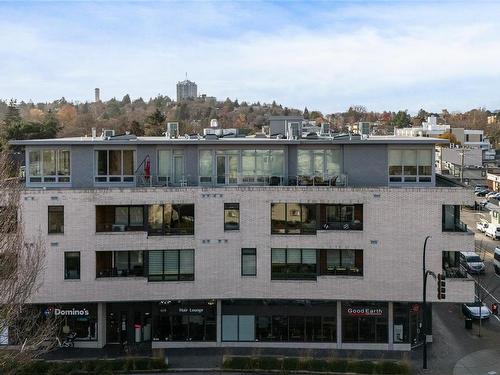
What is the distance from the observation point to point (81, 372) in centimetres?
2930

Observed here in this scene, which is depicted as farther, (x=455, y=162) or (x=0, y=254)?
(x=455, y=162)

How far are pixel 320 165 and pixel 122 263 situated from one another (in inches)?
508

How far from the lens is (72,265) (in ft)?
108

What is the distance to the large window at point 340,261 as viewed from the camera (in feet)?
109

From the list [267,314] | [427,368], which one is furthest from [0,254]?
[427,368]

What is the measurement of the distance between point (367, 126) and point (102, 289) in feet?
62.3

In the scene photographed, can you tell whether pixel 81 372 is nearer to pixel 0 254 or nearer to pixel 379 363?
pixel 0 254

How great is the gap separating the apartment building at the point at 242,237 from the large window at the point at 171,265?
0.20ft

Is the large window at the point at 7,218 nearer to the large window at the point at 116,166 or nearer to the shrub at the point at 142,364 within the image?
the large window at the point at 116,166

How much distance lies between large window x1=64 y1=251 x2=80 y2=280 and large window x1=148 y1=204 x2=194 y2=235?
14.1 feet

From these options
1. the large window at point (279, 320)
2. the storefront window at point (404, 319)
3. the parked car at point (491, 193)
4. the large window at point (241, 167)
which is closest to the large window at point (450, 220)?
the storefront window at point (404, 319)

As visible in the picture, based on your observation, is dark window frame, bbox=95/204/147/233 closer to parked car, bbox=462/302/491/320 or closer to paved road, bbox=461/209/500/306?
parked car, bbox=462/302/491/320

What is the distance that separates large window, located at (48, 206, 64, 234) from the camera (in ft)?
107

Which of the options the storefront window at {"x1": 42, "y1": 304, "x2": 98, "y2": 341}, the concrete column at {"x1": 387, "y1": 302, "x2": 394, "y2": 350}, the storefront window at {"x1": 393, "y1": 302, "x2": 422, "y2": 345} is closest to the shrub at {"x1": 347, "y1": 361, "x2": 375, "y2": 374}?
the concrete column at {"x1": 387, "y1": 302, "x2": 394, "y2": 350}
